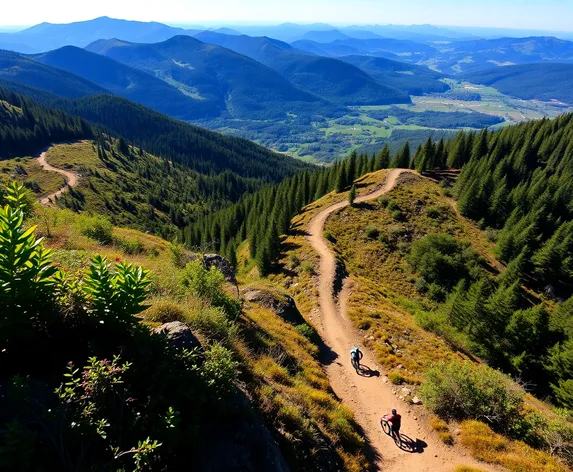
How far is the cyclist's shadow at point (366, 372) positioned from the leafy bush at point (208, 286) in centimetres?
1206

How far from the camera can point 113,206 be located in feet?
455

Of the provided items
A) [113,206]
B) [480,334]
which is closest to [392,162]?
[480,334]

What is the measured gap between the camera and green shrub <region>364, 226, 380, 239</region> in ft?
191

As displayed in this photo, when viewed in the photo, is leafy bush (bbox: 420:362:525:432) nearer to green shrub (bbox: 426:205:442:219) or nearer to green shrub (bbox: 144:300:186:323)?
green shrub (bbox: 144:300:186:323)

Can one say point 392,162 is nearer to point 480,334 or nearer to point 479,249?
point 479,249

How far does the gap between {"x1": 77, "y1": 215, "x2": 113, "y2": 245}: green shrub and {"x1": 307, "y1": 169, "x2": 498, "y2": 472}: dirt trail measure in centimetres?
2018

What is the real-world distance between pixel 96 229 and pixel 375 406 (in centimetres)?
2435

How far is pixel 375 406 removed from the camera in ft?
63.3

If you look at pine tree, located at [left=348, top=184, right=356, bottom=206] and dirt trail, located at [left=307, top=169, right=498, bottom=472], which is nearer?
dirt trail, located at [left=307, top=169, right=498, bottom=472]

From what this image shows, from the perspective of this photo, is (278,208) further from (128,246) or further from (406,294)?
(128,246)

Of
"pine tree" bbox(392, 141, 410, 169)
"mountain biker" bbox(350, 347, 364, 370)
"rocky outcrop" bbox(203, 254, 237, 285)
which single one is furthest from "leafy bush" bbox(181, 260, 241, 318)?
"pine tree" bbox(392, 141, 410, 169)

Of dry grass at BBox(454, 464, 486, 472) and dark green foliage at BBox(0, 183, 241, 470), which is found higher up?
dark green foliage at BBox(0, 183, 241, 470)

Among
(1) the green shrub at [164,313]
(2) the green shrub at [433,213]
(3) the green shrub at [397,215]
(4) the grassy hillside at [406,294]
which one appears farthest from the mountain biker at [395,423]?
(2) the green shrub at [433,213]

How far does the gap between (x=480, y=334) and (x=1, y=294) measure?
1694 inches
